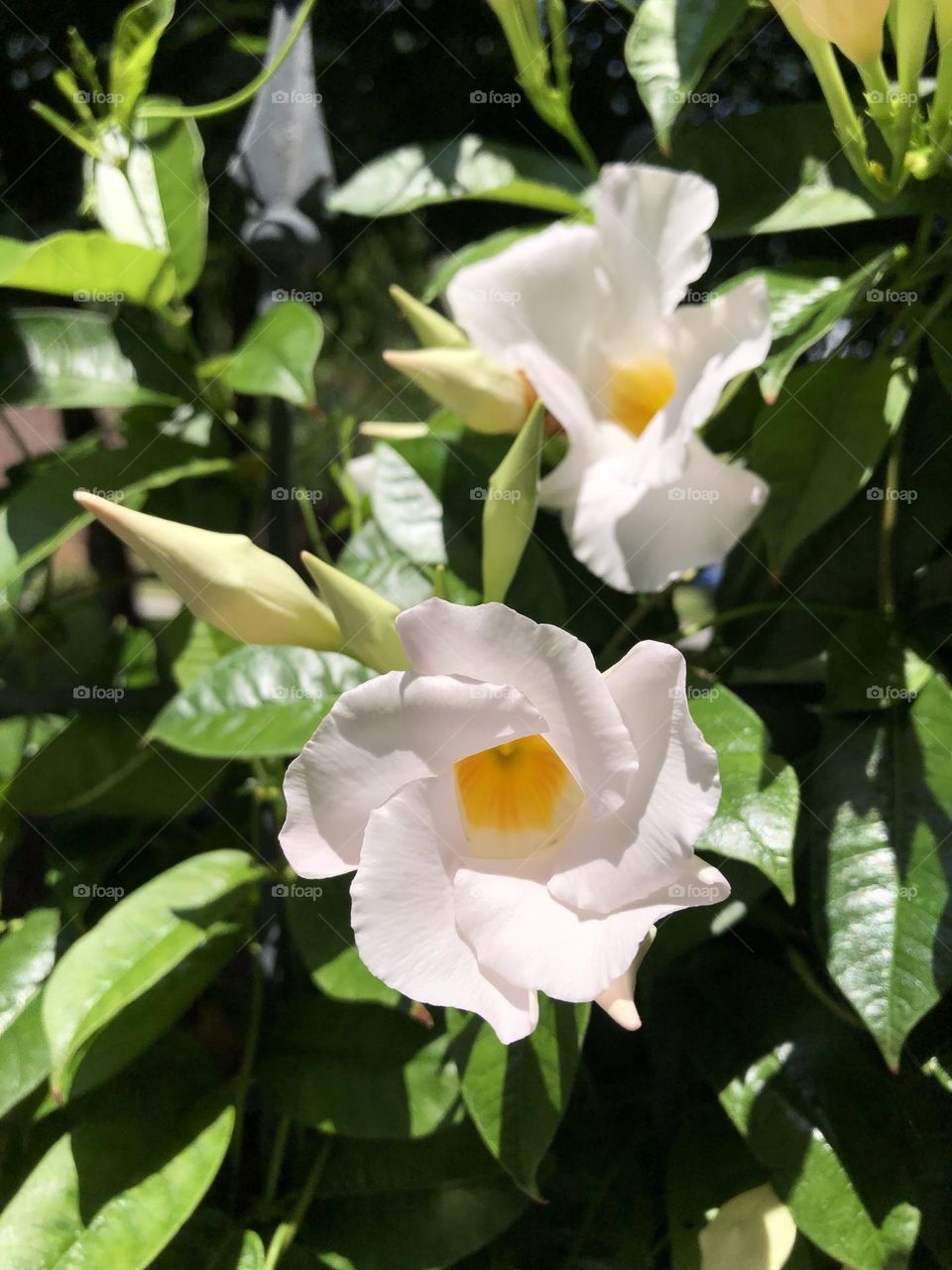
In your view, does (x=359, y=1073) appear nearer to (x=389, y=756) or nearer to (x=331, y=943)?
(x=331, y=943)

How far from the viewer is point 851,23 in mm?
521

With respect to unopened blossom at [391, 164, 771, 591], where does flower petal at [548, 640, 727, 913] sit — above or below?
below

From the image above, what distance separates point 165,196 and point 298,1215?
0.83 metres

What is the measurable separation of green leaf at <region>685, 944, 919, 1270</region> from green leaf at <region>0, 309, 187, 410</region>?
26.3 inches

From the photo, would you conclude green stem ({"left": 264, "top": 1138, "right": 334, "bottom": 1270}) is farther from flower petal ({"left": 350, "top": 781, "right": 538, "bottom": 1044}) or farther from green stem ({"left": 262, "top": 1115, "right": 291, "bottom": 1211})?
flower petal ({"left": 350, "top": 781, "right": 538, "bottom": 1044})

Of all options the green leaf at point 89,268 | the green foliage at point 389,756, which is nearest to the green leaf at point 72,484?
the green foliage at point 389,756

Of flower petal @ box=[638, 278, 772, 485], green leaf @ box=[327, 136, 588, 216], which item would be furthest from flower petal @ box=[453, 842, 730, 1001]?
green leaf @ box=[327, 136, 588, 216]

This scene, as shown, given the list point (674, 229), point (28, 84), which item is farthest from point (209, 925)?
point (28, 84)

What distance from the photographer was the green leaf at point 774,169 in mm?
681

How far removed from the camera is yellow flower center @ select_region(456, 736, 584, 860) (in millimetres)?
507

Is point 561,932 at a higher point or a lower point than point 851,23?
lower

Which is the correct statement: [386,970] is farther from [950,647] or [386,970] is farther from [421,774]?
[950,647]

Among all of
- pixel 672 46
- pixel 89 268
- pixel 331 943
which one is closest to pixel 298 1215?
pixel 331 943

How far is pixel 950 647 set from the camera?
2.37 feet
